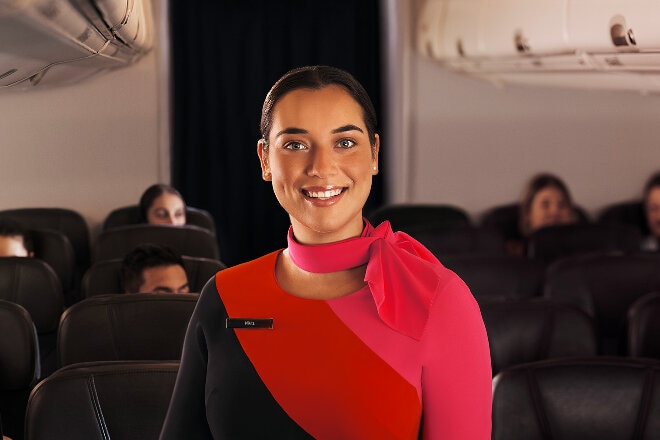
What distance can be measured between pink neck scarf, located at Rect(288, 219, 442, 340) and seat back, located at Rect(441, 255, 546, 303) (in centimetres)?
393

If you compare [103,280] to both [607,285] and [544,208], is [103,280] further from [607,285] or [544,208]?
[544,208]

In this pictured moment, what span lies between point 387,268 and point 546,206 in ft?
21.7

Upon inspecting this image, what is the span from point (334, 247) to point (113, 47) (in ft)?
11.9

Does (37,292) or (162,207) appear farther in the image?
(162,207)

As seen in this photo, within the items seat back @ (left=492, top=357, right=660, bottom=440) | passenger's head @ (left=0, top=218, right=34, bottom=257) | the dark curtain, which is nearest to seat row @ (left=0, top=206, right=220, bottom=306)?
passenger's head @ (left=0, top=218, right=34, bottom=257)

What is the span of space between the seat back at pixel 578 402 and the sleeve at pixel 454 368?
140 centimetres

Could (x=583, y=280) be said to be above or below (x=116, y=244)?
below

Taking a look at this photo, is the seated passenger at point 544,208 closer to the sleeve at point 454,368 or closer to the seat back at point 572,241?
the seat back at point 572,241

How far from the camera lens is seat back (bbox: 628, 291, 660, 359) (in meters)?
4.33

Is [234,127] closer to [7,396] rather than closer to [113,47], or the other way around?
[113,47]

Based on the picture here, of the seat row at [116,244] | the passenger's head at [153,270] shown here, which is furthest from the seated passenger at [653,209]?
the passenger's head at [153,270]

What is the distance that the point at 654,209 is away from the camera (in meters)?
8.12

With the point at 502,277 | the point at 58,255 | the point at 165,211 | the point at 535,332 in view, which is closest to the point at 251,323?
the point at 535,332

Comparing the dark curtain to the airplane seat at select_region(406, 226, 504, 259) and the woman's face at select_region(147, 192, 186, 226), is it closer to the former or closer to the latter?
the woman's face at select_region(147, 192, 186, 226)
